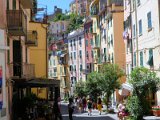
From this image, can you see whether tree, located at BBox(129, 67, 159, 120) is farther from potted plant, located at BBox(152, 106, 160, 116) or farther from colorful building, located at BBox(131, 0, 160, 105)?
colorful building, located at BBox(131, 0, 160, 105)

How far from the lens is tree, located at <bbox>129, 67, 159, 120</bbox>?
2492 centimetres

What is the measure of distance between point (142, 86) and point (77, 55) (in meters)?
67.8

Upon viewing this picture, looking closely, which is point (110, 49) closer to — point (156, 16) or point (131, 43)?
point (131, 43)

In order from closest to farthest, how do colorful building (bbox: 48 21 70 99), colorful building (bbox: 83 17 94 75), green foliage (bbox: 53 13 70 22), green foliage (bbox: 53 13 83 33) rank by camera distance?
colorful building (bbox: 83 17 94 75) < colorful building (bbox: 48 21 70 99) < green foliage (bbox: 53 13 83 33) < green foliage (bbox: 53 13 70 22)

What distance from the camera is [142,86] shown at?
26.0 meters

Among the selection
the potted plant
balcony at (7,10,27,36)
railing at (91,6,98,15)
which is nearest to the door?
balcony at (7,10,27,36)

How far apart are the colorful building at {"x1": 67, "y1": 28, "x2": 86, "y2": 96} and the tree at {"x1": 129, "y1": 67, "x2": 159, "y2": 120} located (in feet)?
198

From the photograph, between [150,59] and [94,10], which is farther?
[94,10]

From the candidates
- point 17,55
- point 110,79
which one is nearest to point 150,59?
point 110,79

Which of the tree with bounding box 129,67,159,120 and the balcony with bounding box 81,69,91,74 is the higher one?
the balcony with bounding box 81,69,91,74

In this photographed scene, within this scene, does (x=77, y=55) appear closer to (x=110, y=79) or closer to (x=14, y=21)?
(x=110, y=79)

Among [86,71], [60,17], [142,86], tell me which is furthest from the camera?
[60,17]

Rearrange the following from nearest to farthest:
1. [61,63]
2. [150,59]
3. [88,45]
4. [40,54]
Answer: [150,59] < [40,54] < [88,45] < [61,63]

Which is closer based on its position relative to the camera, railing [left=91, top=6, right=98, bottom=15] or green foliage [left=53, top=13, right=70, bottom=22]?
railing [left=91, top=6, right=98, bottom=15]
